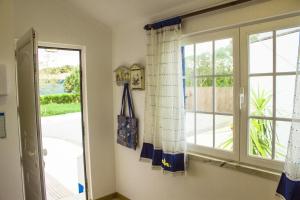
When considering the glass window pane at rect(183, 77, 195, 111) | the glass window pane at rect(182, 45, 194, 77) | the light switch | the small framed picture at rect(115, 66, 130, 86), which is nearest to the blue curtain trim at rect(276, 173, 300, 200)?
the glass window pane at rect(183, 77, 195, 111)

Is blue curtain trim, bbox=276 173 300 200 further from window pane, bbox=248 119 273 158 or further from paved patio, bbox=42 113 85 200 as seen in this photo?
paved patio, bbox=42 113 85 200

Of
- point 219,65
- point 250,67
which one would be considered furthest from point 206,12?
point 250,67

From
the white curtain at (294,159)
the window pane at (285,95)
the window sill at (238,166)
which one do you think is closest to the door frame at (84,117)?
the window sill at (238,166)

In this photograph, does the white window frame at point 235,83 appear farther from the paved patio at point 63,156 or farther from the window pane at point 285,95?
the paved patio at point 63,156

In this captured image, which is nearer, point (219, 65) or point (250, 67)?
point (250, 67)

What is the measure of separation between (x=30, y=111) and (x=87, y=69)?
128 centimetres

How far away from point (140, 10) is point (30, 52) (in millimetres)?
1279

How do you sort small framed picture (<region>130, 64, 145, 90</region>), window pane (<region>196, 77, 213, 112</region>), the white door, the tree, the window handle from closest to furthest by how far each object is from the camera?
1. the white door
2. the window handle
3. window pane (<region>196, 77, 213, 112</region>)
4. small framed picture (<region>130, 64, 145, 90</region>)
5. the tree

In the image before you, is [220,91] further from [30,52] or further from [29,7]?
[29,7]

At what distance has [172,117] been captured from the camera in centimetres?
227

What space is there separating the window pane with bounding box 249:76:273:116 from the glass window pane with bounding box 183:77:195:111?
1.86 feet

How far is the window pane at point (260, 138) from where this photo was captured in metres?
1.80

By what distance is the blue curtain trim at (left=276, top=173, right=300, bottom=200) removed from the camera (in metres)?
1.45

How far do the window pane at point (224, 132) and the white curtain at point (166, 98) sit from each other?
0.32 metres
